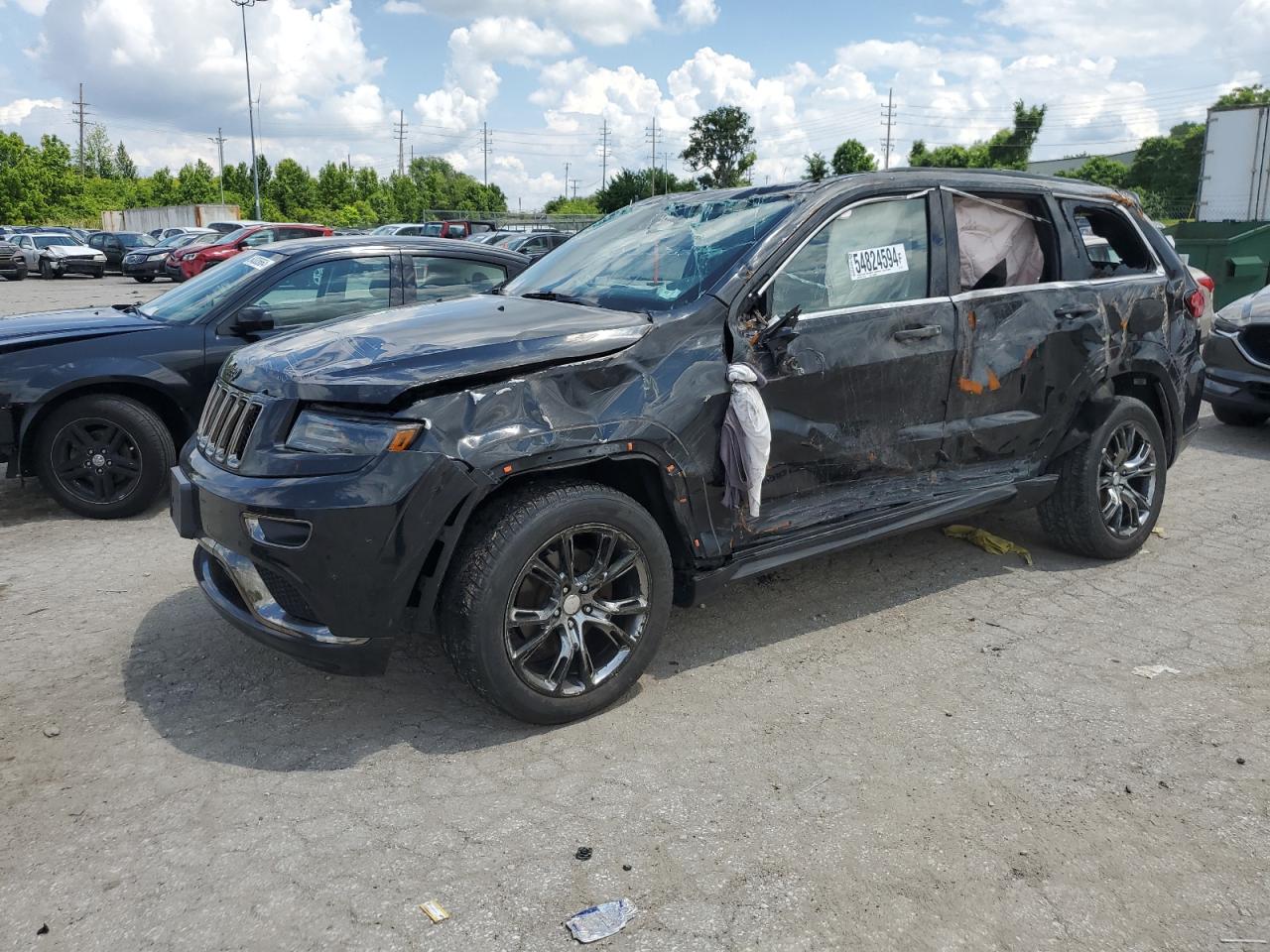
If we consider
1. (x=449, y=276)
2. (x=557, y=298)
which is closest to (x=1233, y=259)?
(x=449, y=276)

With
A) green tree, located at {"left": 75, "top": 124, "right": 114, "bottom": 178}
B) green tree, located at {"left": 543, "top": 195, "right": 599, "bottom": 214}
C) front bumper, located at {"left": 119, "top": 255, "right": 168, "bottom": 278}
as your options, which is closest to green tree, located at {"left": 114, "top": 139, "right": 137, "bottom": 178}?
green tree, located at {"left": 75, "top": 124, "right": 114, "bottom": 178}

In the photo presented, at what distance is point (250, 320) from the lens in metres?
5.99

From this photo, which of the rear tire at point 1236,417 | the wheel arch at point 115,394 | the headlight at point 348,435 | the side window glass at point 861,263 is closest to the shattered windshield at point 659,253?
the side window glass at point 861,263

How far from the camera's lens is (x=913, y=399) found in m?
4.22

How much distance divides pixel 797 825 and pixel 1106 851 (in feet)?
2.78

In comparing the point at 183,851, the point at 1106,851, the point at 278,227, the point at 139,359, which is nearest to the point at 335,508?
the point at 183,851

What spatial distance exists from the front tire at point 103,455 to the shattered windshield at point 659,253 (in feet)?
8.63

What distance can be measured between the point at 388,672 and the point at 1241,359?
7.51 metres

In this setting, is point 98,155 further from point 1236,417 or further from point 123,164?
point 1236,417

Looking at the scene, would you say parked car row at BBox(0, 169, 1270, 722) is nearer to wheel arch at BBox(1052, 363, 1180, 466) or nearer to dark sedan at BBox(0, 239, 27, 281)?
wheel arch at BBox(1052, 363, 1180, 466)

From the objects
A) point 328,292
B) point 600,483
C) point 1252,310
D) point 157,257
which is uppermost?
point 157,257

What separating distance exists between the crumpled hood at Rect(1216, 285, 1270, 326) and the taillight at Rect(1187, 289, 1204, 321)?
3.29 metres

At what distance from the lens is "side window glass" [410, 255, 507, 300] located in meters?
6.48

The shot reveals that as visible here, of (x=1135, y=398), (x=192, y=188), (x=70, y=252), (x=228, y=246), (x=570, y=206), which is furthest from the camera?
(x=570, y=206)
